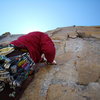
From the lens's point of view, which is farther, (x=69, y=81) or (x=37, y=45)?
(x=37, y=45)

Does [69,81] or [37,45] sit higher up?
[37,45]

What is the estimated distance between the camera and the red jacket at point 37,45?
1639 millimetres

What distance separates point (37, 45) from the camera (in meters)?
1.81

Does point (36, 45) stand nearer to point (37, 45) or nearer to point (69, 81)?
point (37, 45)

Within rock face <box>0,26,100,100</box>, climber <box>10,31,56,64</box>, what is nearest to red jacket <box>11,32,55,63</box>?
climber <box>10,31,56,64</box>

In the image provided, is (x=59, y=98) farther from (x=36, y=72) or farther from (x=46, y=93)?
(x=36, y=72)

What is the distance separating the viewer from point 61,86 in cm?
152

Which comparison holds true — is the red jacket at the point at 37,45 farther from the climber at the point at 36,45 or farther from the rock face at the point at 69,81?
the rock face at the point at 69,81

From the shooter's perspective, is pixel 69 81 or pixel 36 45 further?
pixel 36 45

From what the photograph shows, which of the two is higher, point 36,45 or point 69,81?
point 36,45

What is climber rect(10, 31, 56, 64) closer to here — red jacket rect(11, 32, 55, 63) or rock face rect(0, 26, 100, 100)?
red jacket rect(11, 32, 55, 63)

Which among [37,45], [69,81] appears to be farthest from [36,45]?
[69,81]

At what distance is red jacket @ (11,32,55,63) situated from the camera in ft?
5.38

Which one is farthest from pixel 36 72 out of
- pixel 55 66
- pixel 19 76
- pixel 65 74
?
pixel 19 76
